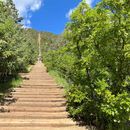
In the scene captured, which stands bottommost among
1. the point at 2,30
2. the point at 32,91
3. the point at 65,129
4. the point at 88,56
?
the point at 65,129

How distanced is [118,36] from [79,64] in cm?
261

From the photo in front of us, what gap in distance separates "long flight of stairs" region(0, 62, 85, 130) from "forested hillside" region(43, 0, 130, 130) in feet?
4.10

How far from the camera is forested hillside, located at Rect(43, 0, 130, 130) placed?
388 inches

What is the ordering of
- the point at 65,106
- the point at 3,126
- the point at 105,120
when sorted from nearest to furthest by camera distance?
the point at 105,120, the point at 3,126, the point at 65,106

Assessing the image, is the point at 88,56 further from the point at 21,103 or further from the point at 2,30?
the point at 21,103

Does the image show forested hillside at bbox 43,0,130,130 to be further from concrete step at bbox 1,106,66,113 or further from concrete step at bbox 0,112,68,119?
concrete step at bbox 1,106,66,113

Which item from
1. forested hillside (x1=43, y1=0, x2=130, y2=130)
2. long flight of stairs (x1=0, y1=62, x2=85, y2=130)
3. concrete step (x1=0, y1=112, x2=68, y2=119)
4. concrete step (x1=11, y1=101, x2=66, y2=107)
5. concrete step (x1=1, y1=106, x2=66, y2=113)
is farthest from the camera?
concrete step (x1=11, y1=101, x2=66, y2=107)

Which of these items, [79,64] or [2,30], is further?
[2,30]

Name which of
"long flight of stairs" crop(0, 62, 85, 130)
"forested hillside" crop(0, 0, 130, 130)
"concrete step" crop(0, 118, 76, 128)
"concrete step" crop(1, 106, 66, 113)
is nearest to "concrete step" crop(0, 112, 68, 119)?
"long flight of stairs" crop(0, 62, 85, 130)

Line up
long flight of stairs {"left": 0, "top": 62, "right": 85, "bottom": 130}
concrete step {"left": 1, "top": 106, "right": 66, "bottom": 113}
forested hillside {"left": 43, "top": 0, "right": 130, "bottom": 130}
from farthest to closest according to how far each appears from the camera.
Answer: concrete step {"left": 1, "top": 106, "right": 66, "bottom": 113}, long flight of stairs {"left": 0, "top": 62, "right": 85, "bottom": 130}, forested hillside {"left": 43, "top": 0, "right": 130, "bottom": 130}

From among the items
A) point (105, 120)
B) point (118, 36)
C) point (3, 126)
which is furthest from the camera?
point (3, 126)

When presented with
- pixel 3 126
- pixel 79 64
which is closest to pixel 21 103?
pixel 3 126

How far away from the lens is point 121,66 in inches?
406

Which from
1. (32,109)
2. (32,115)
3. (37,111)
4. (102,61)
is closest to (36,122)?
(32,115)
